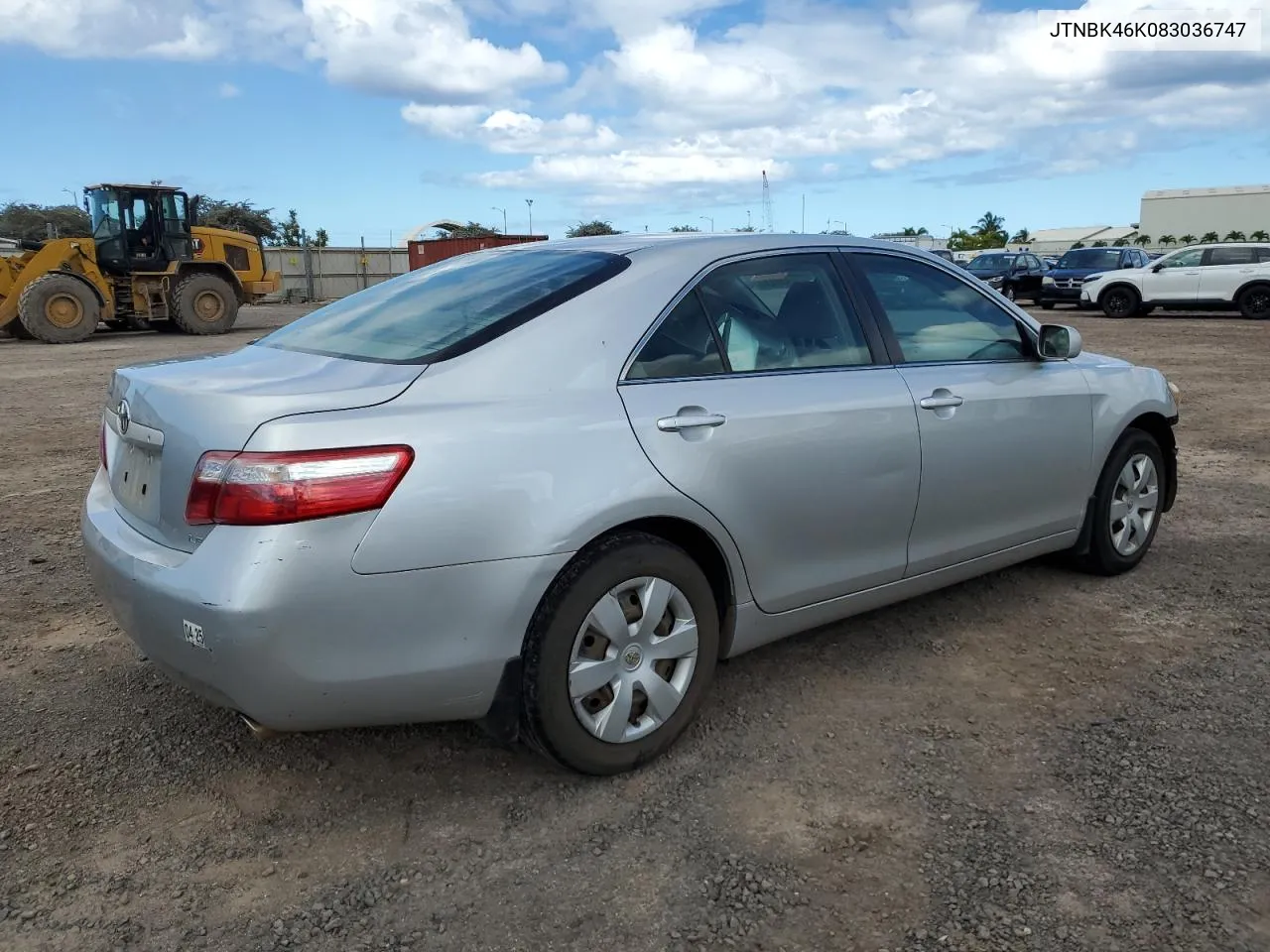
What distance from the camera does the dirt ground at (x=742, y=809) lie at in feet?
7.71

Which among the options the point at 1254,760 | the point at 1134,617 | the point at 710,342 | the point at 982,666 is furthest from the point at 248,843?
the point at 1134,617

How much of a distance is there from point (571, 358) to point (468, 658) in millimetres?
861

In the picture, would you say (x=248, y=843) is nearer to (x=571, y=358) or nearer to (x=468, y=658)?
(x=468, y=658)

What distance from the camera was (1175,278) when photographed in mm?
21250

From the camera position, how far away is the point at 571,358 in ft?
Answer: 9.36

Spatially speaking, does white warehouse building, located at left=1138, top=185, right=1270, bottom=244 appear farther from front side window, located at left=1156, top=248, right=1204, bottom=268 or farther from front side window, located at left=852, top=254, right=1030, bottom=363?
front side window, located at left=852, top=254, right=1030, bottom=363

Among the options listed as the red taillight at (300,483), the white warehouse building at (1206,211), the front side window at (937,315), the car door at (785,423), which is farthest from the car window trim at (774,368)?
the white warehouse building at (1206,211)

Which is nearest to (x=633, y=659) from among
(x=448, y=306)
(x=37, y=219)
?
(x=448, y=306)

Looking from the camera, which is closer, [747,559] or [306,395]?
[306,395]

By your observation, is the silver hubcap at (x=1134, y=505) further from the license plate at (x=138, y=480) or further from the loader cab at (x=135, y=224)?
the loader cab at (x=135, y=224)

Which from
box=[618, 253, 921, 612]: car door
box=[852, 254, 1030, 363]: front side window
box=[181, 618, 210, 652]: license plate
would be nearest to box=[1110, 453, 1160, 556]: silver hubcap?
box=[852, 254, 1030, 363]: front side window

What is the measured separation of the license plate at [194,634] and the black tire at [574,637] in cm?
78

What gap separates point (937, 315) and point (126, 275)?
1905 centimetres

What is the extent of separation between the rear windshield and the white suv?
2128 centimetres
